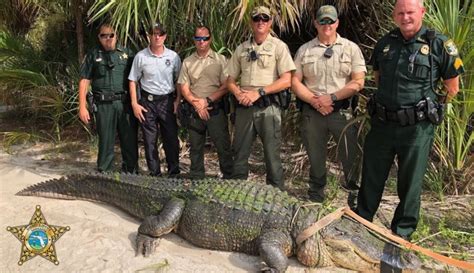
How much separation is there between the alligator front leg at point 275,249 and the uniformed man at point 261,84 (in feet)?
3.81

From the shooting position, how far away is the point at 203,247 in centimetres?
365

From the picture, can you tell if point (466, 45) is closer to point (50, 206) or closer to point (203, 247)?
point (203, 247)

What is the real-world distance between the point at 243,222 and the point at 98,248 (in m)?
1.16

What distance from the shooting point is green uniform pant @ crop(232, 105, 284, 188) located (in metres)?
4.28

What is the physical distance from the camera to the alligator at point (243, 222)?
126 inches

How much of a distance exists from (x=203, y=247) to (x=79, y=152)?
3.42m

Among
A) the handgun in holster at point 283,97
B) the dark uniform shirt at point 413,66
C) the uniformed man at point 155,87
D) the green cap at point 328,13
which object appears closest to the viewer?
the dark uniform shirt at point 413,66

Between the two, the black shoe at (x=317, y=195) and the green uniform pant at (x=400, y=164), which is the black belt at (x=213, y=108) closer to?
the black shoe at (x=317, y=195)

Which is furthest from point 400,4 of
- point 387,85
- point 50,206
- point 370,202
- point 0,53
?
point 0,53

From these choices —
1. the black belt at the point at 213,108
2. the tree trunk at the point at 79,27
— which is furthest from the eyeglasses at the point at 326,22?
the tree trunk at the point at 79,27

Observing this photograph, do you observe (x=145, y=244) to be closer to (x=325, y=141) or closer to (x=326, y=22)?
(x=325, y=141)

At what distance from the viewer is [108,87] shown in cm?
474

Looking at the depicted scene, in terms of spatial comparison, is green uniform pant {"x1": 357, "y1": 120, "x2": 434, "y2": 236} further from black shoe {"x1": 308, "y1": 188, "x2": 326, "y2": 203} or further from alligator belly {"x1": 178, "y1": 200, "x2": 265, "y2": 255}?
alligator belly {"x1": 178, "y1": 200, "x2": 265, "y2": 255}

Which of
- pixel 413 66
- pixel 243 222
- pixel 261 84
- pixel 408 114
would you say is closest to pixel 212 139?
pixel 261 84
